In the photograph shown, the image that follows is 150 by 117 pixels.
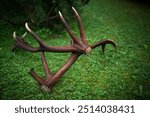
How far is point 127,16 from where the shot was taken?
734 cm

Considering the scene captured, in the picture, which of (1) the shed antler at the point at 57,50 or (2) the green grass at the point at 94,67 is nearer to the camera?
(1) the shed antler at the point at 57,50

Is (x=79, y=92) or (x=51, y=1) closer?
(x=79, y=92)

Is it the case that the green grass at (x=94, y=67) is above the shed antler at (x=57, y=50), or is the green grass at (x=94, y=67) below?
below

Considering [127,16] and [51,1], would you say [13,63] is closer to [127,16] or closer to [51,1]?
[51,1]

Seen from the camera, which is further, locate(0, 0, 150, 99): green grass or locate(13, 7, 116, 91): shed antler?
locate(0, 0, 150, 99): green grass

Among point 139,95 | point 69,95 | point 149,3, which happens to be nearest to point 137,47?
point 139,95

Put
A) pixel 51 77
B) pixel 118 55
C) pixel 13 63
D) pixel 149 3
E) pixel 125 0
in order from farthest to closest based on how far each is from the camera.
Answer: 1. pixel 125 0
2. pixel 149 3
3. pixel 118 55
4. pixel 13 63
5. pixel 51 77

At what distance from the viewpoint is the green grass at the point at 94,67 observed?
3.89 meters

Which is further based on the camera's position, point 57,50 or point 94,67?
point 94,67

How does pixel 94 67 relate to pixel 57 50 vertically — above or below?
below

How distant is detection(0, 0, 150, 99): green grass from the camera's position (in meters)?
3.89

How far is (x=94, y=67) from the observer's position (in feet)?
15.1

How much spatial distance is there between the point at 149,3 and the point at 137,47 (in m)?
3.51

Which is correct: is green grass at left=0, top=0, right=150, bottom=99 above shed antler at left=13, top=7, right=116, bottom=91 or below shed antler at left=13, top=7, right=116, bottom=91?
below
